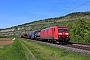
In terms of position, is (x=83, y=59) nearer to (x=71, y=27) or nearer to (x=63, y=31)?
(x=63, y=31)

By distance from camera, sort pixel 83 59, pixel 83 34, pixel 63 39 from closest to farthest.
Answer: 1. pixel 83 59
2. pixel 63 39
3. pixel 83 34

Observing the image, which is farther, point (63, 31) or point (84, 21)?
point (84, 21)

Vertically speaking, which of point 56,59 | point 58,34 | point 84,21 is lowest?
point 56,59

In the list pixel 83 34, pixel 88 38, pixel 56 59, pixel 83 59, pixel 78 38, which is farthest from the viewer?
pixel 83 34

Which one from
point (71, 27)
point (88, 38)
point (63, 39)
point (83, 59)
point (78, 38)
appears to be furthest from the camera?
point (71, 27)

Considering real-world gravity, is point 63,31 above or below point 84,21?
below

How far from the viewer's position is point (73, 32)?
87812 millimetres

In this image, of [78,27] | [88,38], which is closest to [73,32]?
[78,27]

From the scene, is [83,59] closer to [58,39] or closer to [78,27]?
[58,39]

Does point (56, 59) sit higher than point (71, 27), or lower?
lower

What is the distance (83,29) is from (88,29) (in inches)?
72.5

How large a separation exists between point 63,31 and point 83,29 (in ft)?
147

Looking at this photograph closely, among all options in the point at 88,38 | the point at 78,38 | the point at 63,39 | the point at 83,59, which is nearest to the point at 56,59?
the point at 83,59

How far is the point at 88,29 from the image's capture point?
279 ft
